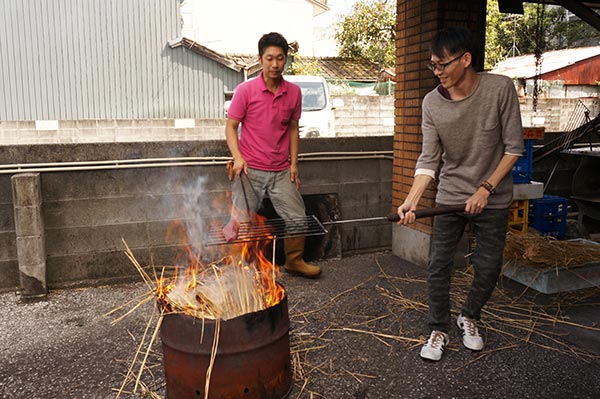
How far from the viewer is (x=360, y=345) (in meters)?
4.18

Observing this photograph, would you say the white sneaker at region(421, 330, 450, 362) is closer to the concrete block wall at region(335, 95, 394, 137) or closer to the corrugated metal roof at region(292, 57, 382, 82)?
the concrete block wall at region(335, 95, 394, 137)

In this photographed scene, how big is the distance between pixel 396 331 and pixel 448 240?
3.49ft

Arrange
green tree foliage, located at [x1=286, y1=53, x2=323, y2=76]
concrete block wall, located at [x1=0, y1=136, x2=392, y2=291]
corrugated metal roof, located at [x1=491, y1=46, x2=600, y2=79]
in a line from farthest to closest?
corrugated metal roof, located at [x1=491, y1=46, x2=600, y2=79] < green tree foliage, located at [x1=286, y1=53, x2=323, y2=76] < concrete block wall, located at [x1=0, y1=136, x2=392, y2=291]

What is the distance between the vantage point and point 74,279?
18.5 feet

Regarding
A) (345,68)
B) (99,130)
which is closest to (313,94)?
(99,130)

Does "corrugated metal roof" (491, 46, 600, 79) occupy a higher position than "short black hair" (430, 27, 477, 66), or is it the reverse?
"corrugated metal roof" (491, 46, 600, 79)

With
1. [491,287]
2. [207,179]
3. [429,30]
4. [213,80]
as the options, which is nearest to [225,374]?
[491,287]

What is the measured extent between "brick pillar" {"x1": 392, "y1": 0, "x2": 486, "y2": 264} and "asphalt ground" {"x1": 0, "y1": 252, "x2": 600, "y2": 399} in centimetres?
80

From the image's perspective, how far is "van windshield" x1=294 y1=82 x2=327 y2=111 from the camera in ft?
45.0

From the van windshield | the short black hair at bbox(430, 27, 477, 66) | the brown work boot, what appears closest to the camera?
the short black hair at bbox(430, 27, 477, 66)

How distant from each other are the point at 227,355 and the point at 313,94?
37.8ft

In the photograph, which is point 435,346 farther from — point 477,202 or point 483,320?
point 477,202

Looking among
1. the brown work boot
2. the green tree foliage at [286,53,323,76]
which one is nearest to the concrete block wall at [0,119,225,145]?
the green tree foliage at [286,53,323,76]

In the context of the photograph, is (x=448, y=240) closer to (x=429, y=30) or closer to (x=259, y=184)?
(x=259, y=184)
